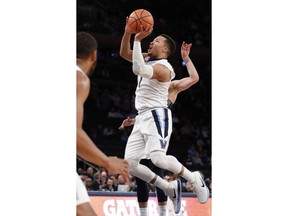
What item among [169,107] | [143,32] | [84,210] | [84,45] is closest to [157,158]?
[169,107]

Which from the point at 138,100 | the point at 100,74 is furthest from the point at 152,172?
the point at 100,74

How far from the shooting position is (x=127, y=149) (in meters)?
7.69

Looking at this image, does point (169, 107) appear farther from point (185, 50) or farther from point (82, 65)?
point (82, 65)

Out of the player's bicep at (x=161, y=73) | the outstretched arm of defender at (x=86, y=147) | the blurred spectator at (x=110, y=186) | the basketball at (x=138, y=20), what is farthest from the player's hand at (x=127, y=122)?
the blurred spectator at (x=110, y=186)

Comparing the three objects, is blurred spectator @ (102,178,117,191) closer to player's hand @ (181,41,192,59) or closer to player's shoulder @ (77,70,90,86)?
player's hand @ (181,41,192,59)

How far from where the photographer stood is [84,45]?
7020 mm

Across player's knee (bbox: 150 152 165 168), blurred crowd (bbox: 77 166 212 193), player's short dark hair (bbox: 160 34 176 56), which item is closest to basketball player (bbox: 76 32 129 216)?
blurred crowd (bbox: 77 166 212 193)

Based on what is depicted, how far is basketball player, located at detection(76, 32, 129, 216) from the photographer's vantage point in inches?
266

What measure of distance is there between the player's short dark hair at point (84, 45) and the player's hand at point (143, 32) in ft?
1.69

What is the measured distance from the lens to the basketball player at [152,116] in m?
7.59

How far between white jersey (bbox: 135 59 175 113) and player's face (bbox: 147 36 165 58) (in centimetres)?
10

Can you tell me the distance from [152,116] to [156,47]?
847mm
